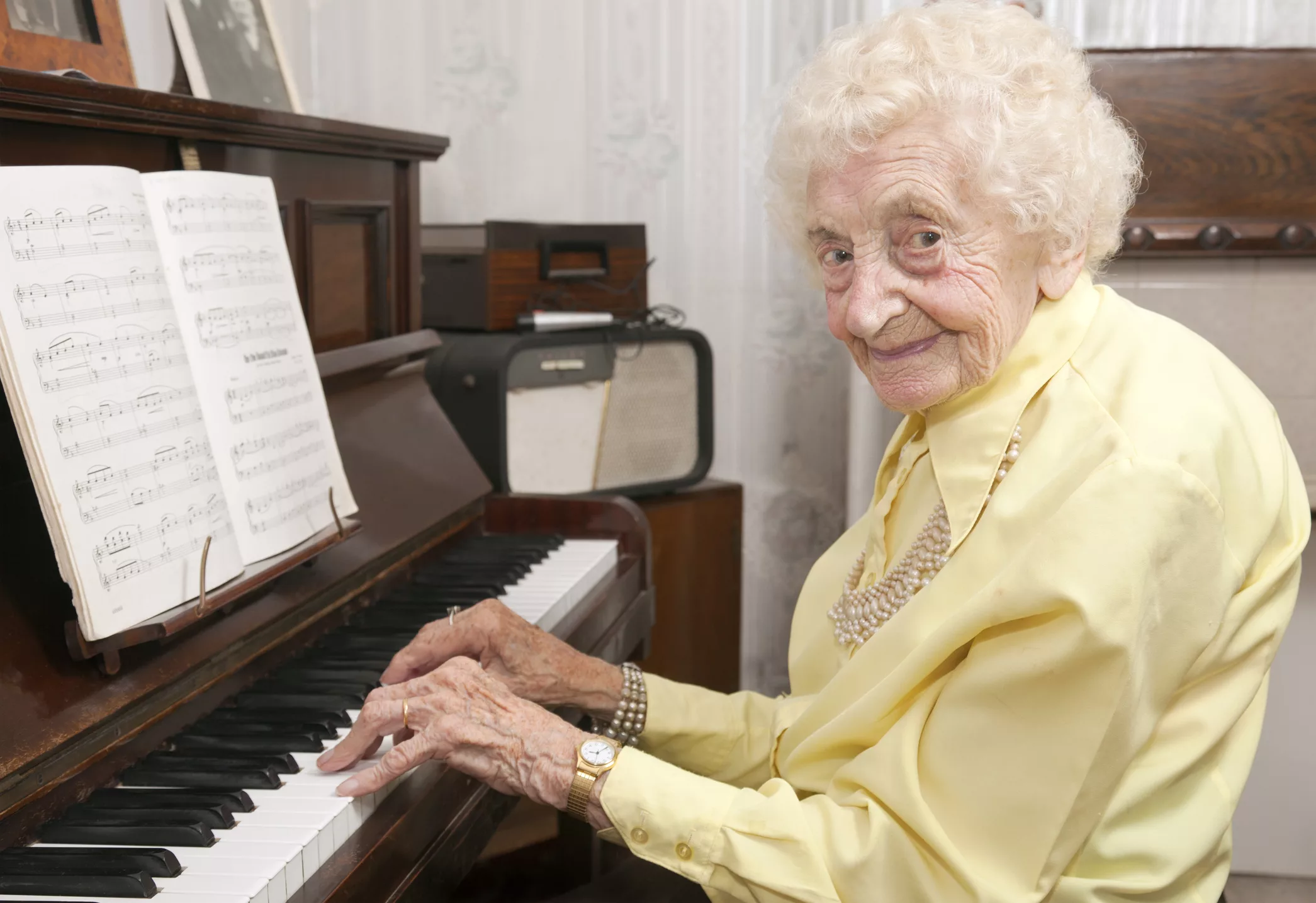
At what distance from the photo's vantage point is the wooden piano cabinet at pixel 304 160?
127 centimetres

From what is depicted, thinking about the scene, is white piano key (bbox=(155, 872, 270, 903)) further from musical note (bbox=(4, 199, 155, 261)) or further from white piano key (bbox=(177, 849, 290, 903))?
musical note (bbox=(4, 199, 155, 261))

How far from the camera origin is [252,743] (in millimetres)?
1256

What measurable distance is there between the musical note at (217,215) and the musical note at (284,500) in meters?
0.31

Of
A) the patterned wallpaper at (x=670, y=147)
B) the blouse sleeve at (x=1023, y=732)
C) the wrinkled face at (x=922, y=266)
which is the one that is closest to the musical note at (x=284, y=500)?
the blouse sleeve at (x=1023, y=732)

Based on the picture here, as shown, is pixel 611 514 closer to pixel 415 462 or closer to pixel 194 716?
pixel 415 462

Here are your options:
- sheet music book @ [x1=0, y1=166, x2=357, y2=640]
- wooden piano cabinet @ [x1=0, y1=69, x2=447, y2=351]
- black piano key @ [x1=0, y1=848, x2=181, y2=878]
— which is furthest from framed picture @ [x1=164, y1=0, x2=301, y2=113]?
black piano key @ [x1=0, y1=848, x2=181, y2=878]

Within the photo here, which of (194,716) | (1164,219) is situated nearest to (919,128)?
(194,716)

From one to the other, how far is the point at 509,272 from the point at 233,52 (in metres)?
0.72

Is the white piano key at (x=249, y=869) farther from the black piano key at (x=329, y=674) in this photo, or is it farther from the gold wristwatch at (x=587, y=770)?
the black piano key at (x=329, y=674)

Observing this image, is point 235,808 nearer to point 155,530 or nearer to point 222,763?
point 222,763

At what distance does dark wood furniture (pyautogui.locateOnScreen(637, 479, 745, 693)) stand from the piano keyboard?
123cm

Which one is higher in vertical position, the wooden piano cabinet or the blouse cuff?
the wooden piano cabinet

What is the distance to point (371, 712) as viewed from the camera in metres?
1.21

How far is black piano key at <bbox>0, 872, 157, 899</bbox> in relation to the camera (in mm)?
960
